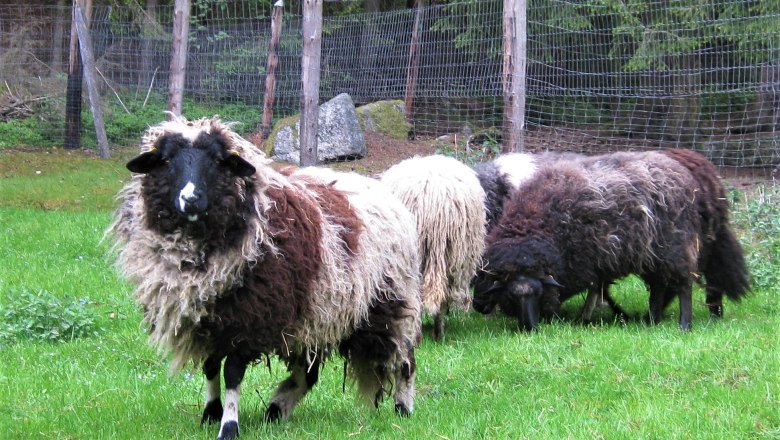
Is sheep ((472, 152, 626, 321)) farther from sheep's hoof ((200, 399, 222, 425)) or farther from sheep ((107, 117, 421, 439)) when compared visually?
sheep's hoof ((200, 399, 222, 425))

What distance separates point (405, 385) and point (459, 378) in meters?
0.85

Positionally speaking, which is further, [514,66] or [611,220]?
[514,66]

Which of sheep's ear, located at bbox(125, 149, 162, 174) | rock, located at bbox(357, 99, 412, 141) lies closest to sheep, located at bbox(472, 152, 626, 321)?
sheep's ear, located at bbox(125, 149, 162, 174)

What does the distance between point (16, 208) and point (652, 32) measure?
9.93 m

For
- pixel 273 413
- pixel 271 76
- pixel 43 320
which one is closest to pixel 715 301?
pixel 273 413

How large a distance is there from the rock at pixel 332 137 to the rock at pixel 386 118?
26.5 inches

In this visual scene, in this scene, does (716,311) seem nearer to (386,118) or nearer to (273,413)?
A: (273,413)

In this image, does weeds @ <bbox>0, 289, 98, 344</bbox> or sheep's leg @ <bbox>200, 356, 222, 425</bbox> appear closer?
sheep's leg @ <bbox>200, 356, 222, 425</bbox>

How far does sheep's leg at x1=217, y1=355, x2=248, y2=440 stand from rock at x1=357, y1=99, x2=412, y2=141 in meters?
11.0

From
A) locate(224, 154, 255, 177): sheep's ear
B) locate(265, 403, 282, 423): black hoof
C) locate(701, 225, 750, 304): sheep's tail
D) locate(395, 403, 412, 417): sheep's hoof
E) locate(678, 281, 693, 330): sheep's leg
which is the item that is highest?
locate(224, 154, 255, 177): sheep's ear

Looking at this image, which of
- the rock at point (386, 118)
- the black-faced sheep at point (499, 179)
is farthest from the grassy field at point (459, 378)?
the rock at point (386, 118)

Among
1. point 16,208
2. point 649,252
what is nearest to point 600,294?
point 649,252

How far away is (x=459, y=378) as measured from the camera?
6703 mm

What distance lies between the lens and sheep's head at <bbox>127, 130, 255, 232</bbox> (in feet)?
15.9
